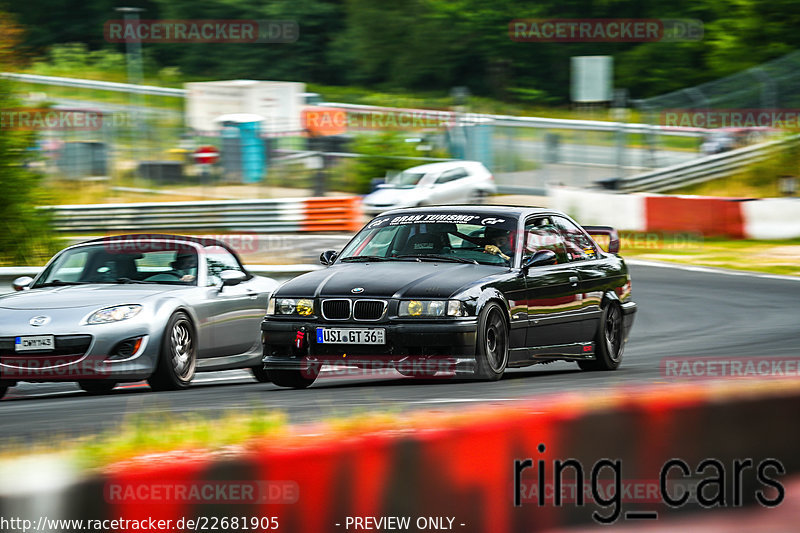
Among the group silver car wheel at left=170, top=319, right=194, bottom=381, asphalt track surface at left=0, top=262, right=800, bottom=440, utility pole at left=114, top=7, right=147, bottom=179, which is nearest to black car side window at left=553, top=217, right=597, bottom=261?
asphalt track surface at left=0, top=262, right=800, bottom=440

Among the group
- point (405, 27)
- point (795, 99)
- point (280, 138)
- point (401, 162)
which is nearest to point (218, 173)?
point (280, 138)

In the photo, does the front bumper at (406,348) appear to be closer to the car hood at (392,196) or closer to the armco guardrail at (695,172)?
the armco guardrail at (695,172)

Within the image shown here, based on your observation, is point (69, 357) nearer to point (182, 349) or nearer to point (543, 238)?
point (182, 349)

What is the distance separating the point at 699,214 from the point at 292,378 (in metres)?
17.8

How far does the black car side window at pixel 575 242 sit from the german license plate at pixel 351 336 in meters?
2.42

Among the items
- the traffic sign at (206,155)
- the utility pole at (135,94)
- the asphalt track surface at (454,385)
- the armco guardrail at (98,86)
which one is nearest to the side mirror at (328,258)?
the asphalt track surface at (454,385)

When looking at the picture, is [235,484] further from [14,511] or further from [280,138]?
[280,138]

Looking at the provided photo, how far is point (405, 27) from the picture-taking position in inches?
2672

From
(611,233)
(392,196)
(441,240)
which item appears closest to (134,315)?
(441,240)

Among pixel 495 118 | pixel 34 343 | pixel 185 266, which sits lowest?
pixel 34 343

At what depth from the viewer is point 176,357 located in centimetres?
958

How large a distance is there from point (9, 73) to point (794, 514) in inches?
621

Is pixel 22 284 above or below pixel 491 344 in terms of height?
above

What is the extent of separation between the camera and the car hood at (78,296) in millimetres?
9320
